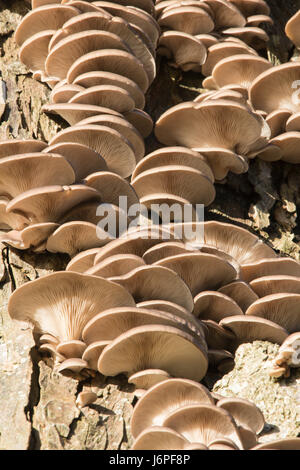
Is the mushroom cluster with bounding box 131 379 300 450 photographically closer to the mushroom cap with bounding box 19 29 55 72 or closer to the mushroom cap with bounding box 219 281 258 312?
the mushroom cap with bounding box 219 281 258 312

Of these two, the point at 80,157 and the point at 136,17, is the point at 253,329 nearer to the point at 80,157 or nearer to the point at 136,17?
the point at 80,157

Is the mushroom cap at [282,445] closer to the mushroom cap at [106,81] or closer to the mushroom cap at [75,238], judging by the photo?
the mushroom cap at [75,238]

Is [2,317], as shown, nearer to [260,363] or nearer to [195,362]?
[195,362]

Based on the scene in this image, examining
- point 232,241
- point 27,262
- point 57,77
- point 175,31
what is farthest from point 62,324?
point 175,31

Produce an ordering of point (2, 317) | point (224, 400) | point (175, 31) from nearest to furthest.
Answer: point (224, 400)
point (2, 317)
point (175, 31)

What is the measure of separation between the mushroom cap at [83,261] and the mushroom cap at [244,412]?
119cm

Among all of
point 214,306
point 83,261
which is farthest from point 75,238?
point 214,306

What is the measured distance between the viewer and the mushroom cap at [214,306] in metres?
3.87

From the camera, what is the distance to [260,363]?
3.73m

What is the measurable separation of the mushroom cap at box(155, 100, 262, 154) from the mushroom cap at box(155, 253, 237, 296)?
1.37 metres

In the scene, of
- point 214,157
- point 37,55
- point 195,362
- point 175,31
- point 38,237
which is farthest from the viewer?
point 175,31

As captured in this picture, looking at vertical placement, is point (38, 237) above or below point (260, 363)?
above

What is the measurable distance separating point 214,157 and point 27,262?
1642 millimetres

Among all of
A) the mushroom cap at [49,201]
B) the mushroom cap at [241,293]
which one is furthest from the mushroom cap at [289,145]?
the mushroom cap at [49,201]
